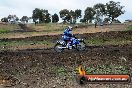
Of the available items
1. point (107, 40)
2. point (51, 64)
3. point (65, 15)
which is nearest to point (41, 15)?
point (65, 15)

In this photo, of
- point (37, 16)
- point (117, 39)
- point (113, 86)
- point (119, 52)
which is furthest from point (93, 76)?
point (37, 16)

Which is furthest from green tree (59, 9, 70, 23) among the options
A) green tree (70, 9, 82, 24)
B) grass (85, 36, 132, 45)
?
grass (85, 36, 132, 45)

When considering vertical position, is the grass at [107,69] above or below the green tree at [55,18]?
above

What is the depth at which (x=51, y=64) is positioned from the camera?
2528 centimetres

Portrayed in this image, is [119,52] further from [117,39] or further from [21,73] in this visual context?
[117,39]

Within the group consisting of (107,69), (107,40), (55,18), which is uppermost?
(107,69)

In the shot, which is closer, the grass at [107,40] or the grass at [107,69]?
the grass at [107,69]

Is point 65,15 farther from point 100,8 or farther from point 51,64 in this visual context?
point 51,64

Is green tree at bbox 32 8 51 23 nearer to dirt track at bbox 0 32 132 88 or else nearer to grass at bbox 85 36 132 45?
grass at bbox 85 36 132 45

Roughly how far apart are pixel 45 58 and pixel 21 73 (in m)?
4.31

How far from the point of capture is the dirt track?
20.9 m

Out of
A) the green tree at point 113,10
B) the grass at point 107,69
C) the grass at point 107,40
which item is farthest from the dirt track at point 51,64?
the green tree at point 113,10

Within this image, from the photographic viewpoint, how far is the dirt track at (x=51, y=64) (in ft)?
68.5

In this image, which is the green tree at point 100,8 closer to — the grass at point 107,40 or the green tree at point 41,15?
the green tree at point 41,15
